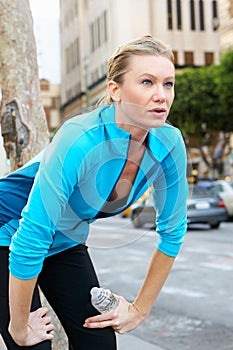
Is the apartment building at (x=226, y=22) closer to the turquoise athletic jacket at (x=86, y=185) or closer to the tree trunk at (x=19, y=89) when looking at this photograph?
the tree trunk at (x=19, y=89)

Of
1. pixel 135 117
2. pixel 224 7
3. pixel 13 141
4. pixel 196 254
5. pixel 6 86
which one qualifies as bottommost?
pixel 224 7

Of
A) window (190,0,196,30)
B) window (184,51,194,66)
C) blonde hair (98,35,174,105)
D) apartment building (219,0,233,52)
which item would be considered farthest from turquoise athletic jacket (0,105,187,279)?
window (190,0,196,30)

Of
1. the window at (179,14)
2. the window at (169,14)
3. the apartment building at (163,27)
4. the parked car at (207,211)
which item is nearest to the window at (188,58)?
the apartment building at (163,27)

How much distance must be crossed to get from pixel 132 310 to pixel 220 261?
29.5ft

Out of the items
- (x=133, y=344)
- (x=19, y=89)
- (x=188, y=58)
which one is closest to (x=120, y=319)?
(x=19, y=89)

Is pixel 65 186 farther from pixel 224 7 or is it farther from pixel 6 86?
pixel 224 7

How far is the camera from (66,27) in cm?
8744

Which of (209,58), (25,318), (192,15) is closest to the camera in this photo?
(25,318)

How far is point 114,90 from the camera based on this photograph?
2.14m

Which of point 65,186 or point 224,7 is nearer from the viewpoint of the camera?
point 65,186

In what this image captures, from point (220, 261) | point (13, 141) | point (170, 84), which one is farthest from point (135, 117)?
point (220, 261)

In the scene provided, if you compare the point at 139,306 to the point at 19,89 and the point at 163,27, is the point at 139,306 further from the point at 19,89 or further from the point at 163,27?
the point at 163,27

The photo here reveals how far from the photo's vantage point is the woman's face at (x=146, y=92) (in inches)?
80.6

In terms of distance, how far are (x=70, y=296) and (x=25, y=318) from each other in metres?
0.21
